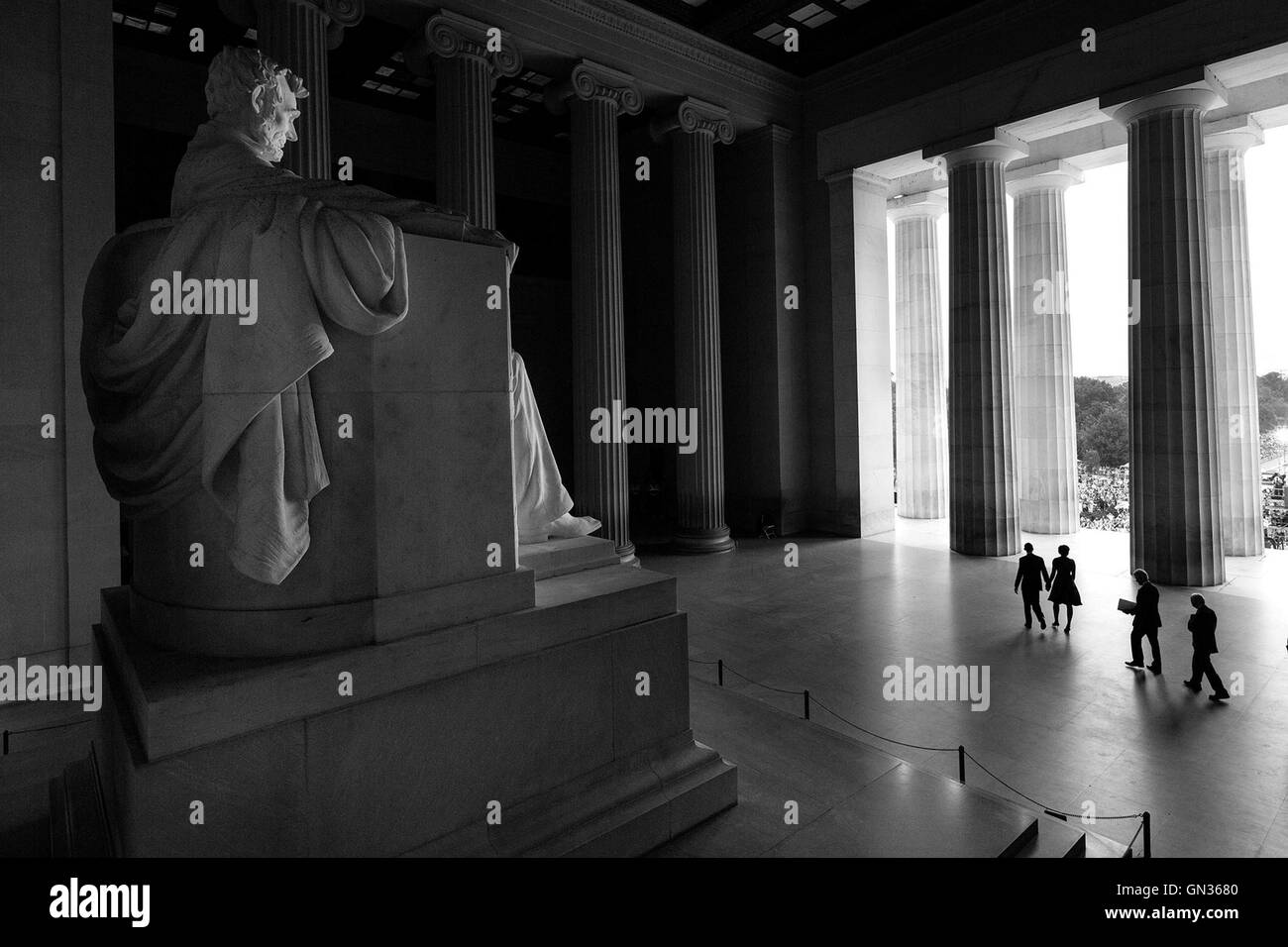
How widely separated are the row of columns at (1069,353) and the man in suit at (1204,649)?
303 inches

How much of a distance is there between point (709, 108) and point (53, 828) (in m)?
21.7

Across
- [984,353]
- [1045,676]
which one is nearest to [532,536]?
Result: [1045,676]

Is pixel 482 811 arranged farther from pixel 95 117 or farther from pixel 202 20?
pixel 202 20

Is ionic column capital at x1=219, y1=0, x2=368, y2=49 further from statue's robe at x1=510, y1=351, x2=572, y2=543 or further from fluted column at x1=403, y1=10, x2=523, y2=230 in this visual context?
statue's robe at x1=510, y1=351, x2=572, y2=543

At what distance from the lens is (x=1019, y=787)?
7516mm

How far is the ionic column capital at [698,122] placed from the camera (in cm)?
2112

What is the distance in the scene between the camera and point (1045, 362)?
2303 cm

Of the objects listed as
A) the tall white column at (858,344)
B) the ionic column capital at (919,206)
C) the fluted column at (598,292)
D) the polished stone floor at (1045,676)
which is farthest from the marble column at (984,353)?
the fluted column at (598,292)

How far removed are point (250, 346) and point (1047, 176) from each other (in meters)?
24.6

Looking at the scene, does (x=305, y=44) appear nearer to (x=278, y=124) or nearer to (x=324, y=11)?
(x=324, y=11)

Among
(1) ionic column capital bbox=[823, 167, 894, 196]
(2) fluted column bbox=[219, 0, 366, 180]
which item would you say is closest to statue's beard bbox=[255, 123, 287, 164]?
(2) fluted column bbox=[219, 0, 366, 180]

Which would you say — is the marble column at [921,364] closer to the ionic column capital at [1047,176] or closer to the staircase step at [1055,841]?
the ionic column capital at [1047,176]

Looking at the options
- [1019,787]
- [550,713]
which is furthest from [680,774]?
[1019,787]

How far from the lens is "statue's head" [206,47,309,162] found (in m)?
4.85
